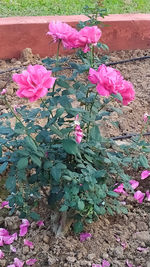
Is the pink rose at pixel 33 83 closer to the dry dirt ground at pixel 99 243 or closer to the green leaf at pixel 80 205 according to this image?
the green leaf at pixel 80 205

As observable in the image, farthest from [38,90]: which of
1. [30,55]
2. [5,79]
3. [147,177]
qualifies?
[30,55]

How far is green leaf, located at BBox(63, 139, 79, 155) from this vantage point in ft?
6.40

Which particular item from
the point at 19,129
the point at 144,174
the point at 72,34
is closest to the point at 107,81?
the point at 72,34

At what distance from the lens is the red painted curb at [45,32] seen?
154 inches

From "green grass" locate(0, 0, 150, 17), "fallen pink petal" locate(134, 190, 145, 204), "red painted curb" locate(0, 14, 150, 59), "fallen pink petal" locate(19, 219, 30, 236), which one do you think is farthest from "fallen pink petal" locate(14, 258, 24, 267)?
"green grass" locate(0, 0, 150, 17)

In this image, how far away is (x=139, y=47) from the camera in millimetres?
→ 4223

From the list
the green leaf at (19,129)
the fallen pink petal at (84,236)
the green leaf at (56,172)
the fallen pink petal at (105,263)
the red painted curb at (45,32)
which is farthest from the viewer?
the red painted curb at (45,32)

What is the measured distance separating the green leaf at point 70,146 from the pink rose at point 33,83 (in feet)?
1.17

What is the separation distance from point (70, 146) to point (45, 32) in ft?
7.21

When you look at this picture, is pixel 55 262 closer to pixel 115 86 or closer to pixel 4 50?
pixel 115 86

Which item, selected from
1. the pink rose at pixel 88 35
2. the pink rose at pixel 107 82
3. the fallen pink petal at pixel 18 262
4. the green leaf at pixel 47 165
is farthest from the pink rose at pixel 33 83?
the fallen pink petal at pixel 18 262

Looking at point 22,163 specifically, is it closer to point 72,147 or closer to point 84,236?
point 72,147

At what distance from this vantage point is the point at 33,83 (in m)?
1.67

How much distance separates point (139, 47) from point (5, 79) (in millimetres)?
1261
